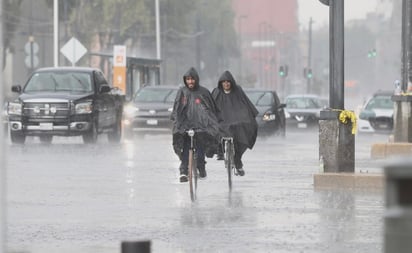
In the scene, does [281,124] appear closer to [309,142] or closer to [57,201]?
[309,142]

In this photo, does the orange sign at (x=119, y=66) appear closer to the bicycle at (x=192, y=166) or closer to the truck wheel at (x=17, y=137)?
the truck wheel at (x=17, y=137)

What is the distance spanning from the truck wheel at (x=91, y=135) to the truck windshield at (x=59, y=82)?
0.91m

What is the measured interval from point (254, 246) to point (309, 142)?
2654cm

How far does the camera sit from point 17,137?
33.3 metres

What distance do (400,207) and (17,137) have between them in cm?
2889

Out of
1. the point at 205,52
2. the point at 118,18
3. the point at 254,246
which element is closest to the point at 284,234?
the point at 254,246

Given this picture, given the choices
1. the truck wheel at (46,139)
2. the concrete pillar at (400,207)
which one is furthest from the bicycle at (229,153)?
the truck wheel at (46,139)

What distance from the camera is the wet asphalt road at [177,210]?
39.4 ft

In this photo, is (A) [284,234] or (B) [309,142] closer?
(A) [284,234]

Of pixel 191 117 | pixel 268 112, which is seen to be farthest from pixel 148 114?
pixel 191 117

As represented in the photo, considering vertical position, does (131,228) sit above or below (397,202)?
below

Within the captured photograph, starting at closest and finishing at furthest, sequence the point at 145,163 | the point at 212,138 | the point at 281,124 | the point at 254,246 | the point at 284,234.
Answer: the point at 254,246 → the point at 284,234 → the point at 212,138 → the point at 145,163 → the point at 281,124

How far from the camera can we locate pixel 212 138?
18.1 meters

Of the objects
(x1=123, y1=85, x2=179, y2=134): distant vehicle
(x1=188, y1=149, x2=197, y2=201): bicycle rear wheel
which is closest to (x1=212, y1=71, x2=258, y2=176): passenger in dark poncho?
(x1=188, y1=149, x2=197, y2=201): bicycle rear wheel
